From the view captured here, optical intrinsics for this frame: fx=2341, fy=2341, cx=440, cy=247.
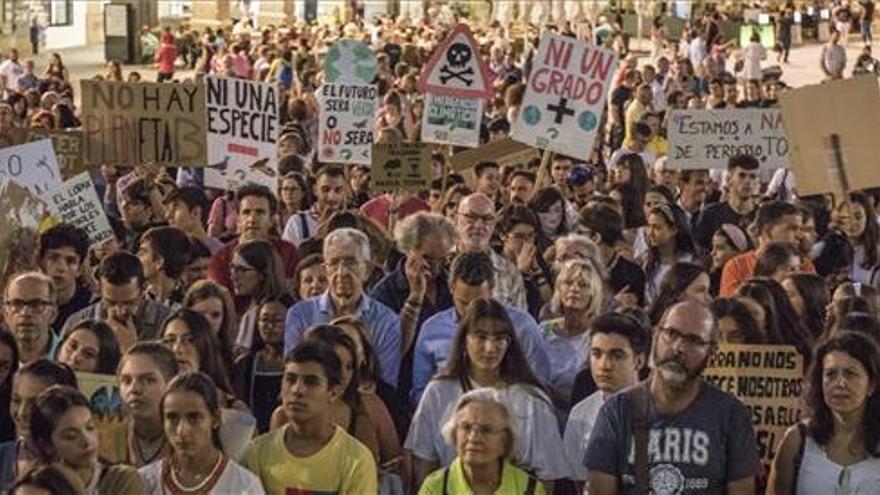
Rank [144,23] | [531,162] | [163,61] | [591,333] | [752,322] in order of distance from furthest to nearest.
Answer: [144,23], [163,61], [531,162], [752,322], [591,333]

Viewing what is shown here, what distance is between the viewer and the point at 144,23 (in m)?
51.3

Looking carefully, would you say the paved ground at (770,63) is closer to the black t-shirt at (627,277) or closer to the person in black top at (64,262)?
the black t-shirt at (627,277)

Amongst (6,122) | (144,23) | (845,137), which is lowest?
(144,23)

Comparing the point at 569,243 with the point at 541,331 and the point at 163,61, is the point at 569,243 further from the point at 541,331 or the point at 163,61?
the point at 163,61

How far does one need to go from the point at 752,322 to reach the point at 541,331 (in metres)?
0.93

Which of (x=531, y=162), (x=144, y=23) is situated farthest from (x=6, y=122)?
(x=144, y=23)

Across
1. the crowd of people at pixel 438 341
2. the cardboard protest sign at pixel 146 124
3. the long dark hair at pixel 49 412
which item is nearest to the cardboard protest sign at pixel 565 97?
the crowd of people at pixel 438 341

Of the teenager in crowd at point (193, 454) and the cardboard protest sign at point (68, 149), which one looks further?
the cardboard protest sign at point (68, 149)

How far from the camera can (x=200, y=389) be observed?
24.0ft

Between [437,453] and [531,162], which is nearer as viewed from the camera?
[437,453]

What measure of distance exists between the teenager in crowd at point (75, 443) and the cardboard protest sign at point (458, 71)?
354 inches

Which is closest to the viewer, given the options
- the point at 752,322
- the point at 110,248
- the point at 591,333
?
the point at 591,333

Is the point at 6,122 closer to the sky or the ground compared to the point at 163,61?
closer to the sky

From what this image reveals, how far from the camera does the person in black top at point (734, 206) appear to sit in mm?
13227
